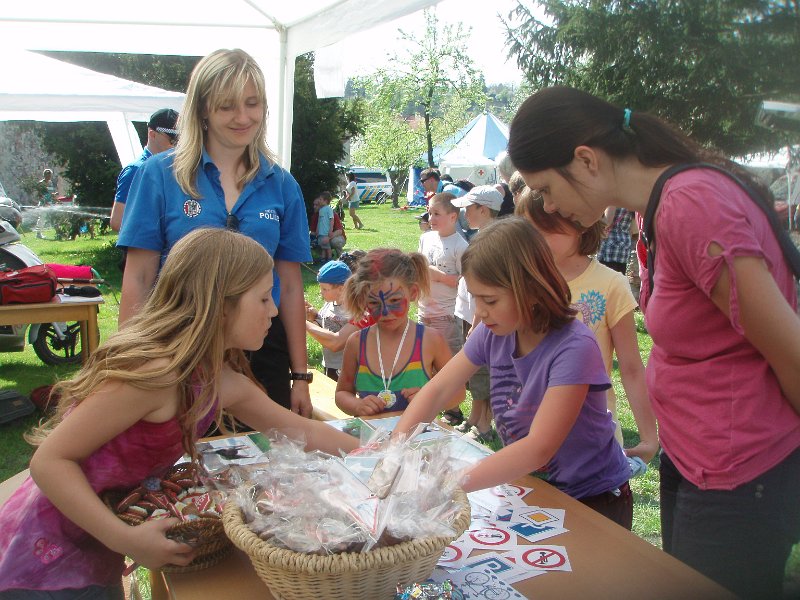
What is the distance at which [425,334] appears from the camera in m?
2.87

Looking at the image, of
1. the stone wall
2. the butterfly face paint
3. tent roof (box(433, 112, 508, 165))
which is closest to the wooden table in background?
the butterfly face paint

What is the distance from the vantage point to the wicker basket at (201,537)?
132 centimetres

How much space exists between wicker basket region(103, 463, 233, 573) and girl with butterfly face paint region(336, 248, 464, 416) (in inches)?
51.1

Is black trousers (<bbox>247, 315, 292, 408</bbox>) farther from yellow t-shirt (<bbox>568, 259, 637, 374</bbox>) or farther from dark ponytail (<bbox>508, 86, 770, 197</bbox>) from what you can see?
dark ponytail (<bbox>508, 86, 770, 197</bbox>)

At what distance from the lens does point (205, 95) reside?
7.34ft

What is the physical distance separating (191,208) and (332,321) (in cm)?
200

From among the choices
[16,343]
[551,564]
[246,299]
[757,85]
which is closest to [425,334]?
[246,299]

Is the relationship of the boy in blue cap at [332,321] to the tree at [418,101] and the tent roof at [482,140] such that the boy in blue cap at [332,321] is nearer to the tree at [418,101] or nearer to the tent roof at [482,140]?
the tent roof at [482,140]

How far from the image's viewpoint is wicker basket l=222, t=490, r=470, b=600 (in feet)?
3.41

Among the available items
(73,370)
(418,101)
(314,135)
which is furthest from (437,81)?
(73,370)

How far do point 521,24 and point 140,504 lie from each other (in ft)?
4.11

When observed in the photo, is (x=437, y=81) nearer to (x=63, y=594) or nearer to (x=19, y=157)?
(x=19, y=157)

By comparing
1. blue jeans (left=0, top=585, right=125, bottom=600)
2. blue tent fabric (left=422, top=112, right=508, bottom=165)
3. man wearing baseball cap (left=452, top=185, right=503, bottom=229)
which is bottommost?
blue jeans (left=0, top=585, right=125, bottom=600)

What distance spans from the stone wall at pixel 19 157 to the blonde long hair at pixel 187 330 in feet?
68.4
